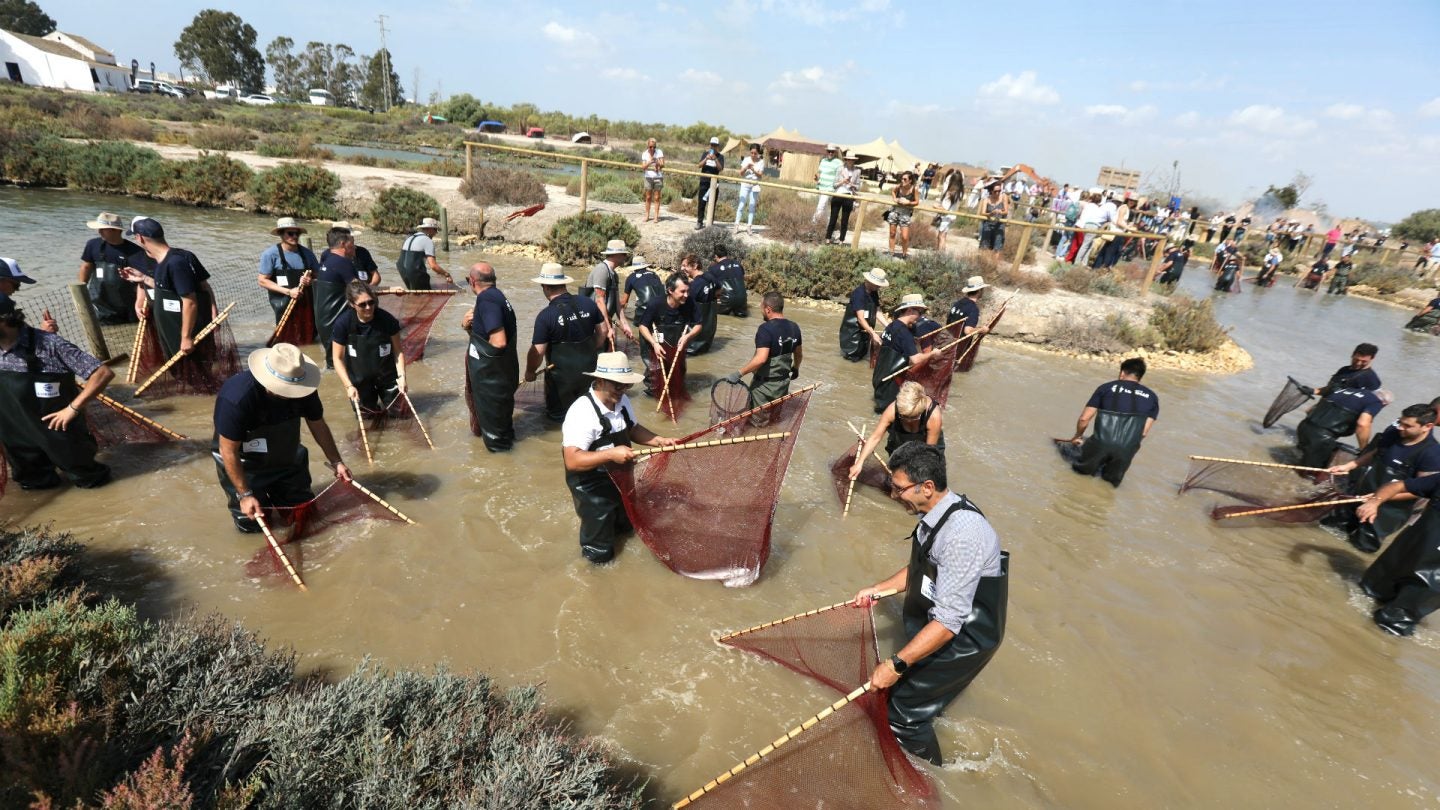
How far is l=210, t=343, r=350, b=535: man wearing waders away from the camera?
435 cm

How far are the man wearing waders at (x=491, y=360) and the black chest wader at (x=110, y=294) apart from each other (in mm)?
5229

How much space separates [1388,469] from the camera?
660 centimetres

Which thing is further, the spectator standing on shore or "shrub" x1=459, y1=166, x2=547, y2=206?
"shrub" x1=459, y1=166, x2=547, y2=206

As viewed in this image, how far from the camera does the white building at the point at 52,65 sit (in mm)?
56344

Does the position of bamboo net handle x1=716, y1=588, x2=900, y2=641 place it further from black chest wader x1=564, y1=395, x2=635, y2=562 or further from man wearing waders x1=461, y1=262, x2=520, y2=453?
man wearing waders x1=461, y1=262, x2=520, y2=453

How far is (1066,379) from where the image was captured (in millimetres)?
12391

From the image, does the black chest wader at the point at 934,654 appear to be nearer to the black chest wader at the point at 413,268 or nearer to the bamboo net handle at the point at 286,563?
the bamboo net handle at the point at 286,563

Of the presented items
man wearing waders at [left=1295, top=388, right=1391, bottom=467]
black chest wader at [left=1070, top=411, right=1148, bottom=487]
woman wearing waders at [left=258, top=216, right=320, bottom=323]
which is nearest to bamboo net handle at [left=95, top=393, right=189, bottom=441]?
woman wearing waders at [left=258, top=216, right=320, bottom=323]

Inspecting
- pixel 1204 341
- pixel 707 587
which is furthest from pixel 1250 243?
pixel 707 587

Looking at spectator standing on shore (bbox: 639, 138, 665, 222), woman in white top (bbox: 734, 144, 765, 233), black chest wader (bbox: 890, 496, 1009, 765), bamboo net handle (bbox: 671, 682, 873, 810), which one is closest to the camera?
bamboo net handle (bbox: 671, 682, 873, 810)

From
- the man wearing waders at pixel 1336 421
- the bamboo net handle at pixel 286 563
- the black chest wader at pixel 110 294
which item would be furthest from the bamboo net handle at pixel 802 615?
the black chest wader at pixel 110 294

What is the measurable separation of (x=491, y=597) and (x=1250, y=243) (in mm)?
45186

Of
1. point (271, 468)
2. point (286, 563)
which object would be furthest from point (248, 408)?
point (286, 563)

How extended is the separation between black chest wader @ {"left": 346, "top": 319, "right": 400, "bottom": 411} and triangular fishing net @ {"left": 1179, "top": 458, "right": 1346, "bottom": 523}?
384 inches
